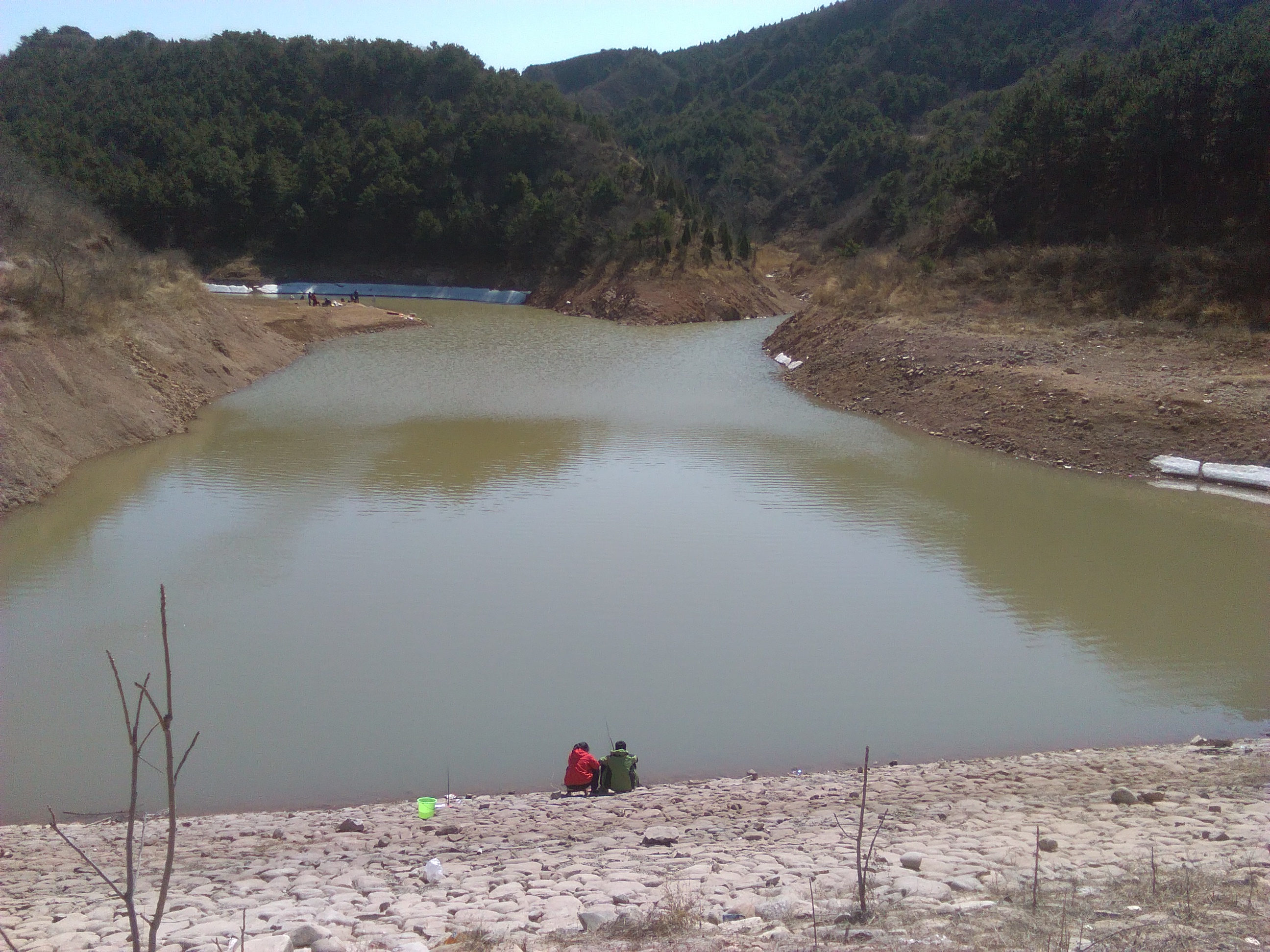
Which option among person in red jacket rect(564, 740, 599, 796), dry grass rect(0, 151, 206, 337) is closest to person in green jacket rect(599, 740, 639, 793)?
person in red jacket rect(564, 740, 599, 796)

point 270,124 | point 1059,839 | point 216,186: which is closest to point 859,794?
point 1059,839

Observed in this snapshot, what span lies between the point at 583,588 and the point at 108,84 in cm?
6657

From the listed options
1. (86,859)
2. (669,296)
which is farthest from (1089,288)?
(86,859)

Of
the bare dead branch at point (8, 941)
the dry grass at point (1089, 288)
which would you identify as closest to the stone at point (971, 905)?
the bare dead branch at point (8, 941)

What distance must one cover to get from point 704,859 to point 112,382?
18.6 m

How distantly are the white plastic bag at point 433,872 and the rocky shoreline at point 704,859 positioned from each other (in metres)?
0.06

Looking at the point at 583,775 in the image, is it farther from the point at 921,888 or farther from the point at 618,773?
the point at 921,888

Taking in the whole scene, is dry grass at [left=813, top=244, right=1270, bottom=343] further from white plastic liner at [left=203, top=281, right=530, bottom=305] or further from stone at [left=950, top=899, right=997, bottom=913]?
white plastic liner at [left=203, top=281, right=530, bottom=305]

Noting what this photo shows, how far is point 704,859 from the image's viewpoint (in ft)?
19.7

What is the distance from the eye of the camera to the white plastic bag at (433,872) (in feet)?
19.1

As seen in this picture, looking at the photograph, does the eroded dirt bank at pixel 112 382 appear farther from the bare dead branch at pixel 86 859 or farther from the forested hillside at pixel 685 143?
the forested hillside at pixel 685 143

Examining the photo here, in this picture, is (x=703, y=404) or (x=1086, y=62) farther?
(x=1086, y=62)

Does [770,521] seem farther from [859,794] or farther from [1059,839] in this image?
[1059,839]

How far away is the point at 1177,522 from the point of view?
48.2 ft
